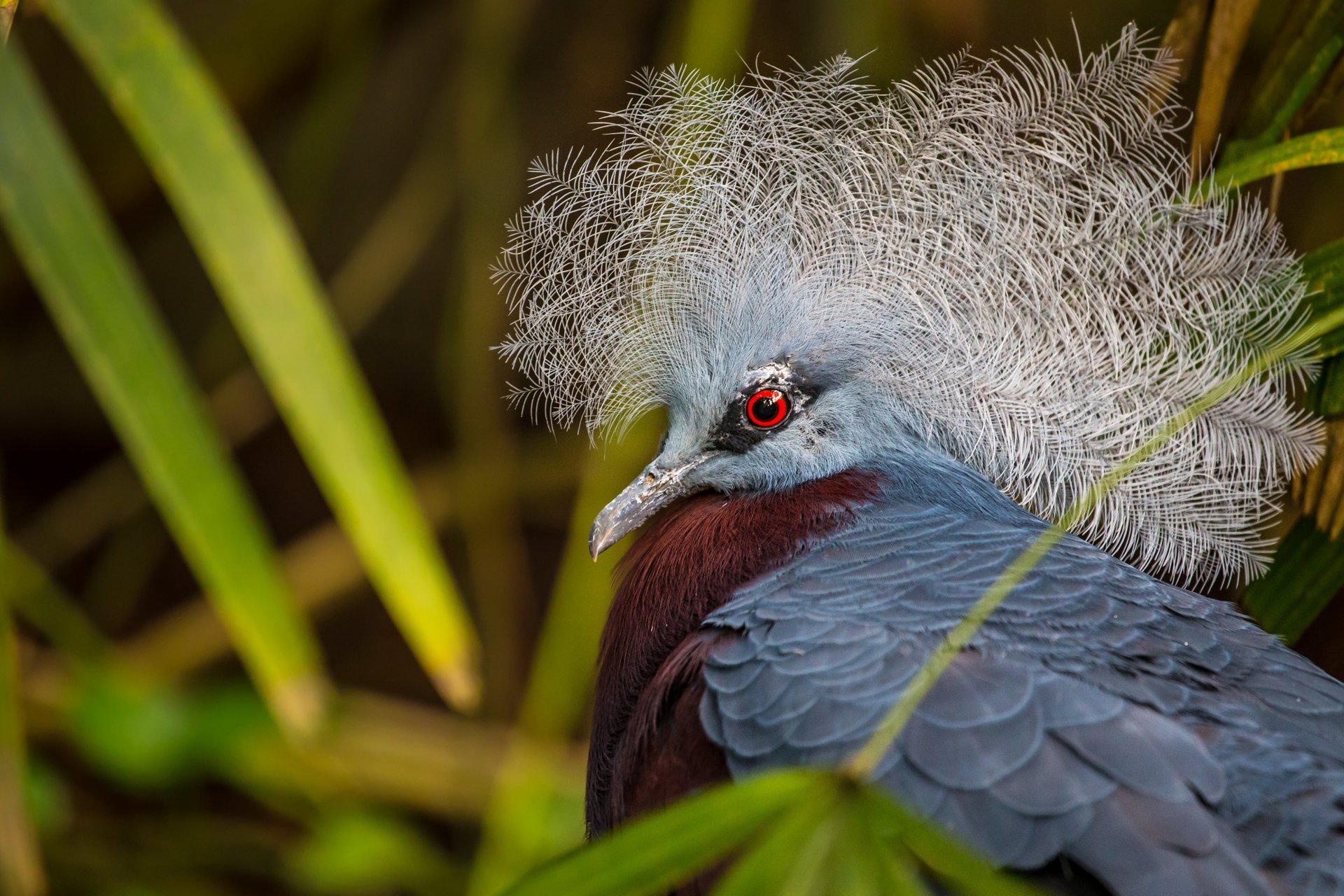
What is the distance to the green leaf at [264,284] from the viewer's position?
3.50 feet

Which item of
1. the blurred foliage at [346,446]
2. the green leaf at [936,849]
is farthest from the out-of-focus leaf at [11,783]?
the green leaf at [936,849]

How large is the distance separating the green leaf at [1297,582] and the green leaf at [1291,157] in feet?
1.21

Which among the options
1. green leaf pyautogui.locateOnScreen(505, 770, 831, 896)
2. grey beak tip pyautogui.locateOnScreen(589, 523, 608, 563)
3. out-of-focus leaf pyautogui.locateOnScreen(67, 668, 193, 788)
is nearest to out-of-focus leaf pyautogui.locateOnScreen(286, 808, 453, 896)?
out-of-focus leaf pyautogui.locateOnScreen(67, 668, 193, 788)

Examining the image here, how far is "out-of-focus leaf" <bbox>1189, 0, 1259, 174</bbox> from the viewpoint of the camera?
44.8 inches

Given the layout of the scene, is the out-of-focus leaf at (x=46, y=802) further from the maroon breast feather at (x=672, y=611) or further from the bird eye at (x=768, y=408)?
the bird eye at (x=768, y=408)

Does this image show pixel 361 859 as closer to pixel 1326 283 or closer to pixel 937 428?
pixel 937 428

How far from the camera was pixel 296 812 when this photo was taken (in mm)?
2520

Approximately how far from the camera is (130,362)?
100 cm

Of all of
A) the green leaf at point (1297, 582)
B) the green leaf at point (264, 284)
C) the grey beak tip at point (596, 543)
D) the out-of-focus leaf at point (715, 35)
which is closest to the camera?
the green leaf at point (264, 284)

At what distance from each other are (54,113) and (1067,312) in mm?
2593

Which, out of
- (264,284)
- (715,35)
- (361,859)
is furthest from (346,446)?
(361,859)

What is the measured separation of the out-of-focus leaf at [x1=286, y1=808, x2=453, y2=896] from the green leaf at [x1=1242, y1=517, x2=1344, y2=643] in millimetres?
1684

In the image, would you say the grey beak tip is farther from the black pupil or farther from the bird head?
the black pupil

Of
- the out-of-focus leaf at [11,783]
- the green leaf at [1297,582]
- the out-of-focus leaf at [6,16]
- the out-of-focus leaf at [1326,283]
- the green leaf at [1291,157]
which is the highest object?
the out-of-focus leaf at [6,16]
